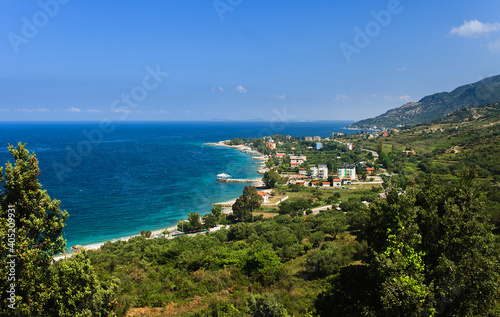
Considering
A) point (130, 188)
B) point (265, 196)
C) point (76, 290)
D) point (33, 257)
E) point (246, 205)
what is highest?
point (33, 257)

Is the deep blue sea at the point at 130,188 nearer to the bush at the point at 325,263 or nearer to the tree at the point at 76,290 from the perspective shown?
the bush at the point at 325,263

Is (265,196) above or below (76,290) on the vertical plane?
below

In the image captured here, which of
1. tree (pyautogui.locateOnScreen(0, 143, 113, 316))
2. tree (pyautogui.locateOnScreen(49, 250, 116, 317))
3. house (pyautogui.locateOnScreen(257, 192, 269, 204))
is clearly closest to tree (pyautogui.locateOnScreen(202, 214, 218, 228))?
house (pyautogui.locateOnScreen(257, 192, 269, 204))

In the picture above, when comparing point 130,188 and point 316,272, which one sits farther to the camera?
point 130,188

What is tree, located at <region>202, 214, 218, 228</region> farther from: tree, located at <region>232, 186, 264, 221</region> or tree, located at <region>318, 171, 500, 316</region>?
tree, located at <region>318, 171, 500, 316</region>

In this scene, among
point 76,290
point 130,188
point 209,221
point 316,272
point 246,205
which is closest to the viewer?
point 76,290

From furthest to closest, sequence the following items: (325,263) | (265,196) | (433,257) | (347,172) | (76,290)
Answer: (347,172) → (265,196) → (325,263) → (433,257) → (76,290)

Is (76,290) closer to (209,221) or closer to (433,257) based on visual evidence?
(433,257)

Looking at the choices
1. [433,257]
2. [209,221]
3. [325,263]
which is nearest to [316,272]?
[325,263]

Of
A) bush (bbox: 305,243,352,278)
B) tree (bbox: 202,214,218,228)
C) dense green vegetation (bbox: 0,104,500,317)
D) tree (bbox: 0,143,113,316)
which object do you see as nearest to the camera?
tree (bbox: 0,143,113,316)

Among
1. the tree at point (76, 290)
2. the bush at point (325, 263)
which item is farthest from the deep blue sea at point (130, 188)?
the tree at point (76, 290)

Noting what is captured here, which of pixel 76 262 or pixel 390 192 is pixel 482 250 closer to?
pixel 390 192
